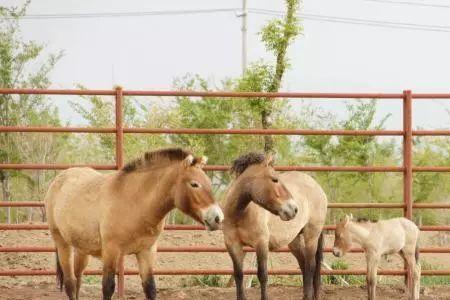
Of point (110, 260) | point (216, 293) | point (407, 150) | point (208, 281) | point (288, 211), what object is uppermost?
point (407, 150)

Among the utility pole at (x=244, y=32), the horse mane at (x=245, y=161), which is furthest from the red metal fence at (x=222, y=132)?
the utility pole at (x=244, y=32)

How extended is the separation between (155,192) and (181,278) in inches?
229

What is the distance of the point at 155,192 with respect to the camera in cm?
659

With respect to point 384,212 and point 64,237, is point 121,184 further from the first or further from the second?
point 384,212

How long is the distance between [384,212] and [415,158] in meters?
2.33

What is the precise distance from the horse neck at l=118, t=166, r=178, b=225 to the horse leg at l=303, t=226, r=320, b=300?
2070mm

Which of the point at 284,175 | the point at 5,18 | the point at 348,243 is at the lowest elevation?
the point at 348,243

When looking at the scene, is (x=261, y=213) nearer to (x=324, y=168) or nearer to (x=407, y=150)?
(x=324, y=168)

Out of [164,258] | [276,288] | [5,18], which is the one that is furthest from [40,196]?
[276,288]

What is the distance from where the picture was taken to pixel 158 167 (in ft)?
21.9

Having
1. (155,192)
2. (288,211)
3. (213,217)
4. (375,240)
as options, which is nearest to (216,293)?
(375,240)

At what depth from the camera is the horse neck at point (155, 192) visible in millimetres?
6531

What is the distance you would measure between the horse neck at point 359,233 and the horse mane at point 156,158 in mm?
2384

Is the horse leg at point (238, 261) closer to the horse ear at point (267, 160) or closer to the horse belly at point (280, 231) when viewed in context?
the horse belly at point (280, 231)
